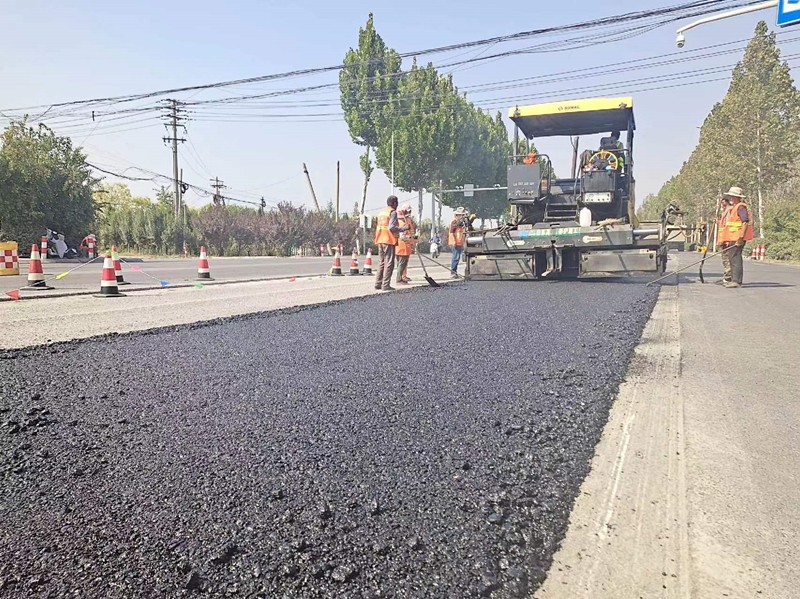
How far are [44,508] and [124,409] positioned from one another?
3.50ft

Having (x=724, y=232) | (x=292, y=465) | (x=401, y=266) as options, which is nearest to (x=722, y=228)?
(x=724, y=232)

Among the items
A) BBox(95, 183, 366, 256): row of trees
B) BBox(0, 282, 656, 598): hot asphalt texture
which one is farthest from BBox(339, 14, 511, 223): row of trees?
BBox(0, 282, 656, 598): hot asphalt texture

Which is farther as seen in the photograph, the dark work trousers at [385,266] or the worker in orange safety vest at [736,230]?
the dark work trousers at [385,266]

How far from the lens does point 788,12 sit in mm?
10172

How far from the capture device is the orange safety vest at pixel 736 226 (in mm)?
9758

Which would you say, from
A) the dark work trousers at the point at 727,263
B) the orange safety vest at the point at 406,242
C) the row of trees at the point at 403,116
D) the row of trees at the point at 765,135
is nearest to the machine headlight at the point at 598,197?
the dark work trousers at the point at 727,263

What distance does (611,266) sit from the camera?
31.9 feet

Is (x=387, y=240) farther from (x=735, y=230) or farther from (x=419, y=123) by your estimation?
(x=419, y=123)

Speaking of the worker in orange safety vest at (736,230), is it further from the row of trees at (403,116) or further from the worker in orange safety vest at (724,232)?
the row of trees at (403,116)

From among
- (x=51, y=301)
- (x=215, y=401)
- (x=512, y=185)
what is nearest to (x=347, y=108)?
(x=512, y=185)

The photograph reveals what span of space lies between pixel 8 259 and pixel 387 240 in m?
8.17

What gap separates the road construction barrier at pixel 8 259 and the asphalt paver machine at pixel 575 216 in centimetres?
937

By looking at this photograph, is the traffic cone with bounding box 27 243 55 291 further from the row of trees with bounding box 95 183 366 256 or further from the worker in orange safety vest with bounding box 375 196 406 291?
the row of trees with bounding box 95 183 366 256

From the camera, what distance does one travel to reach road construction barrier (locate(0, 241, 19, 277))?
11547 mm
